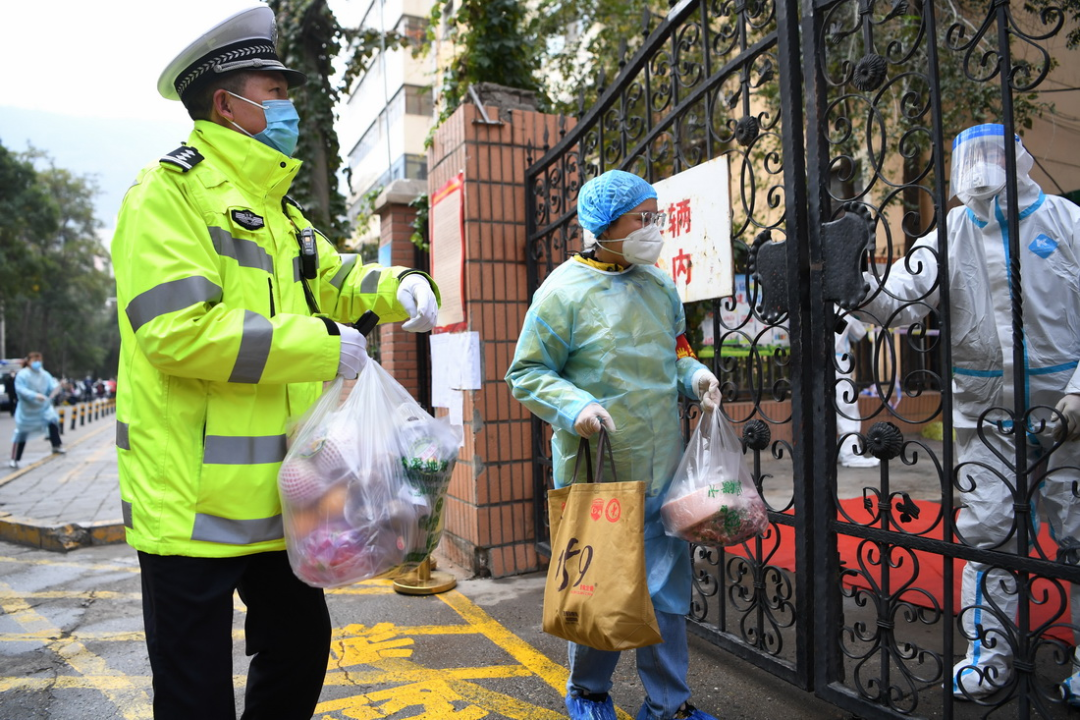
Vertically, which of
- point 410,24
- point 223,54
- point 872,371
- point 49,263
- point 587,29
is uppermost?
point 410,24

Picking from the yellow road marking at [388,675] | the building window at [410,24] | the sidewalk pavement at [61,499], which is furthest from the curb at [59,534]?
the building window at [410,24]

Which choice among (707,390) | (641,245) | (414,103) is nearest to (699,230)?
(641,245)

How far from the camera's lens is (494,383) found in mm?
4508

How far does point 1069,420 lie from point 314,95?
10.7 m

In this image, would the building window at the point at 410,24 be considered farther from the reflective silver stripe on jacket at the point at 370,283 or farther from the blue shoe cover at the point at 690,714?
the blue shoe cover at the point at 690,714

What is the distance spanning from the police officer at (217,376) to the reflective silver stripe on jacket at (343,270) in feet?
0.96

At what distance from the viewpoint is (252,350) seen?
1668 mm

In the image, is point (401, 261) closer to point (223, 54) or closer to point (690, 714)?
point (223, 54)

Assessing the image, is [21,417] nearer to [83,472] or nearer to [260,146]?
[83,472]

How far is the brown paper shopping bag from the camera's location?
204 cm

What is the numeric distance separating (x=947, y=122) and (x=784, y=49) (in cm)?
588

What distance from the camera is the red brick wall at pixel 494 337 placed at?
4457mm

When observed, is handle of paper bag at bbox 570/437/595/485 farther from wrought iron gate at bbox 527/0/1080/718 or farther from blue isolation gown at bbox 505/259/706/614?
wrought iron gate at bbox 527/0/1080/718

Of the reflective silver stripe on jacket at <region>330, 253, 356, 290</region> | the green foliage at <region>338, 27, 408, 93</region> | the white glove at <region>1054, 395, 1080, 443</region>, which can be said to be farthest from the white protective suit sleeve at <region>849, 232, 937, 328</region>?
the green foliage at <region>338, 27, 408, 93</region>
